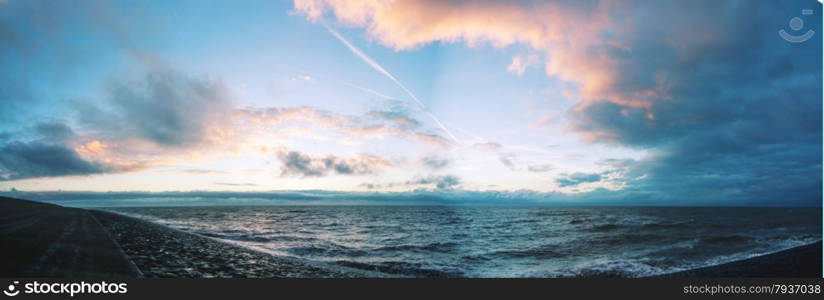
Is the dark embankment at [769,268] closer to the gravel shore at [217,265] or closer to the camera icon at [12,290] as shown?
→ the gravel shore at [217,265]

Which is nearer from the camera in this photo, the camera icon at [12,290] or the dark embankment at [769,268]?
the camera icon at [12,290]

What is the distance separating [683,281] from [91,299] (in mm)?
16702

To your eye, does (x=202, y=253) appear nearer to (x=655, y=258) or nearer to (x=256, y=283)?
(x=256, y=283)

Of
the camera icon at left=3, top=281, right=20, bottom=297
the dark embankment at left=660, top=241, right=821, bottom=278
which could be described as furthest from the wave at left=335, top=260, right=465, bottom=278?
the camera icon at left=3, top=281, right=20, bottom=297

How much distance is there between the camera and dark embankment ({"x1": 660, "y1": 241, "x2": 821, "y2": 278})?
49.5 feet

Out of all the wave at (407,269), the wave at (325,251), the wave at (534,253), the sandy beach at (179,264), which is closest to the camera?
the sandy beach at (179,264)

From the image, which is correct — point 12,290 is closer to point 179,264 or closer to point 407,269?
point 179,264

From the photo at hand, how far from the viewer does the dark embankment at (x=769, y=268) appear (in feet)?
49.5

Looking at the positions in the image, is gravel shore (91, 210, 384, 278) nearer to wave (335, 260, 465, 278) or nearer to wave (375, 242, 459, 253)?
wave (335, 260, 465, 278)

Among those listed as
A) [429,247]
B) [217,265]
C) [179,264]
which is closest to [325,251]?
[429,247]

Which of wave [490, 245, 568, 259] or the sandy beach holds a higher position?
the sandy beach

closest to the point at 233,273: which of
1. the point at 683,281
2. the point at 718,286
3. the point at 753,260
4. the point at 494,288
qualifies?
the point at 494,288

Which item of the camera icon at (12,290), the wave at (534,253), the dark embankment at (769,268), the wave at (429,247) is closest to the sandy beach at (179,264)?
the dark embankment at (769,268)

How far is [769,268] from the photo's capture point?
16078 millimetres
